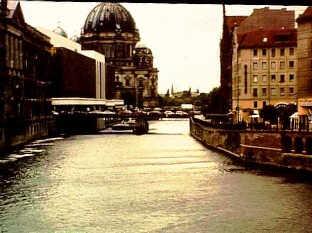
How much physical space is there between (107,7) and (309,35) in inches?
4697

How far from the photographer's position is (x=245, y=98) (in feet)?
267

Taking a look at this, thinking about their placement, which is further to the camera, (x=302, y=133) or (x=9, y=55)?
(x=9, y=55)

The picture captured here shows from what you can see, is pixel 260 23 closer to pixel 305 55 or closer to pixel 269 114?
pixel 305 55

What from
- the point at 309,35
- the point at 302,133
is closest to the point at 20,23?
the point at 309,35

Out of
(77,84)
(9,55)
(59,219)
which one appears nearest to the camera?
(59,219)

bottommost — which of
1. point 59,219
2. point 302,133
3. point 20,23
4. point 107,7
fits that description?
point 59,219

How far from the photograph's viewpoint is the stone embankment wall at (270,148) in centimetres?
3756

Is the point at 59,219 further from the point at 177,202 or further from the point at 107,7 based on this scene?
the point at 107,7

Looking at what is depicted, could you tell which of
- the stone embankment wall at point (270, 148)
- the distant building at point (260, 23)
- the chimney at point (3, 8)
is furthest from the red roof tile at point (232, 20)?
the stone embankment wall at point (270, 148)

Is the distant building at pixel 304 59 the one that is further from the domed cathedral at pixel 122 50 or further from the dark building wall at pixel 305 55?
the domed cathedral at pixel 122 50

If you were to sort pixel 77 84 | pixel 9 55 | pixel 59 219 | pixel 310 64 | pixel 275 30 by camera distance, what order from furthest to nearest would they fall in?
pixel 77 84 → pixel 275 30 → pixel 9 55 → pixel 310 64 → pixel 59 219

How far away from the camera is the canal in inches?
989

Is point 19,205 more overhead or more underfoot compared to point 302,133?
more underfoot

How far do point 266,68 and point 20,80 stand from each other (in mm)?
25806
